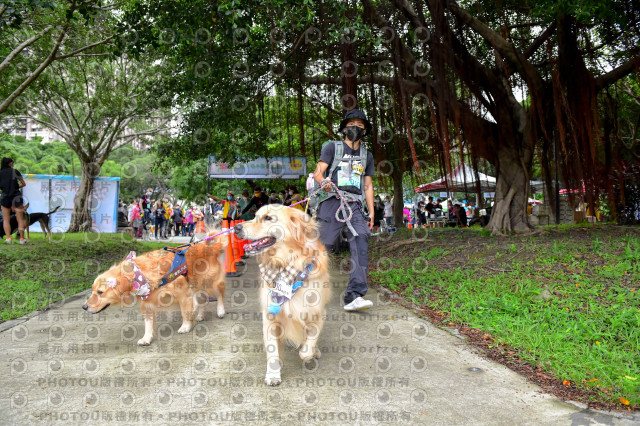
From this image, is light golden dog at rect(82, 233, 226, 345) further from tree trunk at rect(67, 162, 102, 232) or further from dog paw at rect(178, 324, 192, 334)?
tree trunk at rect(67, 162, 102, 232)

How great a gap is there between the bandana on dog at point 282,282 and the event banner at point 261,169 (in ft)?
41.5

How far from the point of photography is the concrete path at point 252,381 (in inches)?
95.6

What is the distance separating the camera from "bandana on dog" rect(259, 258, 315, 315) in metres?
2.96

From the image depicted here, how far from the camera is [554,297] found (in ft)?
14.7

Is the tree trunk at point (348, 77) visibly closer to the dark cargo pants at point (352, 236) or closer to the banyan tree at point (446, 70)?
the banyan tree at point (446, 70)

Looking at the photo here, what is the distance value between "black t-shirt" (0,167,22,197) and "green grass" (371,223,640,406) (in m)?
7.84

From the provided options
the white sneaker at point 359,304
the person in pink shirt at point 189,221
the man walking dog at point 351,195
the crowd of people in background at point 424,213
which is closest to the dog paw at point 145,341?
the man walking dog at point 351,195

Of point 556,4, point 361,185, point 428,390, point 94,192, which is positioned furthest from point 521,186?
point 94,192

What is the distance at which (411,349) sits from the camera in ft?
11.5

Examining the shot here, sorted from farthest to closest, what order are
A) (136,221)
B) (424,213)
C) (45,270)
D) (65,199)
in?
(424,213)
(136,221)
(65,199)
(45,270)

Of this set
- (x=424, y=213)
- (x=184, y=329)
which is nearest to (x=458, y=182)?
(x=424, y=213)

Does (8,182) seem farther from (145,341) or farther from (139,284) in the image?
(145,341)

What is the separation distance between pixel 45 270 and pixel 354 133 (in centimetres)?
642

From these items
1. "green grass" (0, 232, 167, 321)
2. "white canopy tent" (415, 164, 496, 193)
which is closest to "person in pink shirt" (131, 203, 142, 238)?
"green grass" (0, 232, 167, 321)
